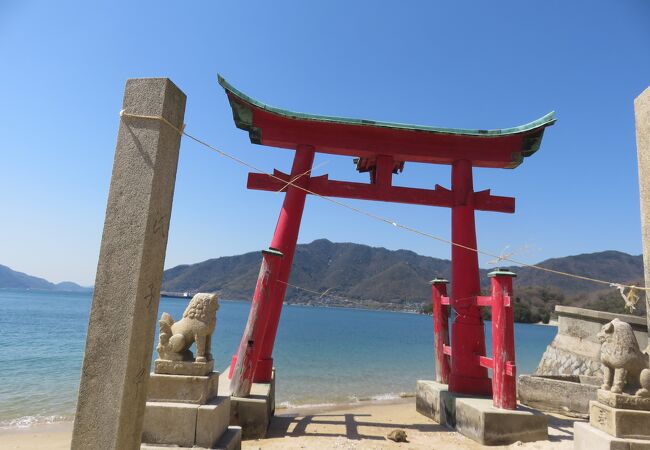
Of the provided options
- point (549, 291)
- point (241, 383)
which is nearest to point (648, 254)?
point (241, 383)

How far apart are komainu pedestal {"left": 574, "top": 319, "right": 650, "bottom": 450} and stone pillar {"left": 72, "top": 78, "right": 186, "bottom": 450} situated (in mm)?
3946

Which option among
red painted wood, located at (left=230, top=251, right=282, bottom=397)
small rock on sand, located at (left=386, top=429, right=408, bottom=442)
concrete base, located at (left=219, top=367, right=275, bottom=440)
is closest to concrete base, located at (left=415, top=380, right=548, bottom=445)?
small rock on sand, located at (left=386, top=429, right=408, bottom=442)

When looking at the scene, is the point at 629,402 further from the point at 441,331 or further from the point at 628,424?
the point at 441,331

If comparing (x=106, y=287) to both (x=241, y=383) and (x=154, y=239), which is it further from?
(x=241, y=383)

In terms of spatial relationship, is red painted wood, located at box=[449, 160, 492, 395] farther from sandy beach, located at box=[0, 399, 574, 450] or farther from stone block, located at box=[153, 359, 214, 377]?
stone block, located at box=[153, 359, 214, 377]

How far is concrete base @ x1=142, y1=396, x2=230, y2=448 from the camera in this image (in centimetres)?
370

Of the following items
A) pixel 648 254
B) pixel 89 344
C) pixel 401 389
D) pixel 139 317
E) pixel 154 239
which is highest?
pixel 648 254

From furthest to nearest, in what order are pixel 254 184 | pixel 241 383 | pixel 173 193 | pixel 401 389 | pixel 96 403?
pixel 401 389 < pixel 254 184 < pixel 241 383 < pixel 173 193 < pixel 96 403

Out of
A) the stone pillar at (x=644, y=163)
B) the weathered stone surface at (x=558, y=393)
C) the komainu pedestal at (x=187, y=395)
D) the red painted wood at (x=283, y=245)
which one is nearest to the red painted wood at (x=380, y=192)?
the red painted wood at (x=283, y=245)

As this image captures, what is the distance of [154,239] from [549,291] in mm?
77535

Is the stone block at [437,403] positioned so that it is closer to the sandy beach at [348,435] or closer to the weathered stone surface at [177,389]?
the sandy beach at [348,435]

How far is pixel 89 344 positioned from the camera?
86.3 inches

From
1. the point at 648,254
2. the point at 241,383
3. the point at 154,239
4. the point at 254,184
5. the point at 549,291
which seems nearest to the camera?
the point at 154,239

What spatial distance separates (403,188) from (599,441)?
15.2 ft
